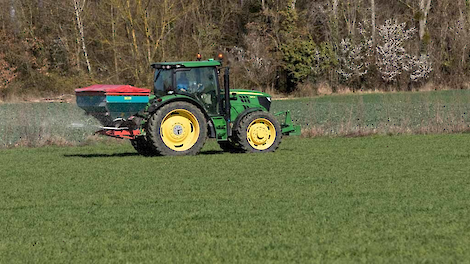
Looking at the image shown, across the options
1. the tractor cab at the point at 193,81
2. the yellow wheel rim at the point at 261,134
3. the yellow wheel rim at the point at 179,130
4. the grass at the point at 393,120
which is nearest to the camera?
the yellow wheel rim at the point at 179,130

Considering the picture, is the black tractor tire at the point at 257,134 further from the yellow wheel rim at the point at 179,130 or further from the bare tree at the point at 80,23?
the bare tree at the point at 80,23

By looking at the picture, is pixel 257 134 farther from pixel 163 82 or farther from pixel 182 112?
pixel 163 82

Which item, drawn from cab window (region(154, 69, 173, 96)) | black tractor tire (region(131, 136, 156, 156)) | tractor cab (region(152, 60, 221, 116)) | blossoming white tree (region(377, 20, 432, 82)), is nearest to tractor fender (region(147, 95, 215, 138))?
tractor cab (region(152, 60, 221, 116))

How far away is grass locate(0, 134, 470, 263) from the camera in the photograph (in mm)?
7035

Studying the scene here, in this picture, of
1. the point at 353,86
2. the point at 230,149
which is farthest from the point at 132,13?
the point at 230,149

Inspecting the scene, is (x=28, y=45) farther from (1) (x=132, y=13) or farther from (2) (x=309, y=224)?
(2) (x=309, y=224)

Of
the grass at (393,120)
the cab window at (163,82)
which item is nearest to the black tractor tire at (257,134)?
the cab window at (163,82)

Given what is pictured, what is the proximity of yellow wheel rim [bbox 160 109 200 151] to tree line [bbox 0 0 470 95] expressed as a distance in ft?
91.2

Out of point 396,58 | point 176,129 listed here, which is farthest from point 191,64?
point 396,58

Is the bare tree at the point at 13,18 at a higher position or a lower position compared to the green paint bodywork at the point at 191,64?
higher

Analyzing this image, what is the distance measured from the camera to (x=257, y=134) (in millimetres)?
16078

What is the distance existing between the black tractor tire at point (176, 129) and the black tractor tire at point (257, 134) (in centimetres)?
75

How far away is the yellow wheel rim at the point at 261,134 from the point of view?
16.1 metres

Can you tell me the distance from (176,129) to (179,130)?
0.20 feet
